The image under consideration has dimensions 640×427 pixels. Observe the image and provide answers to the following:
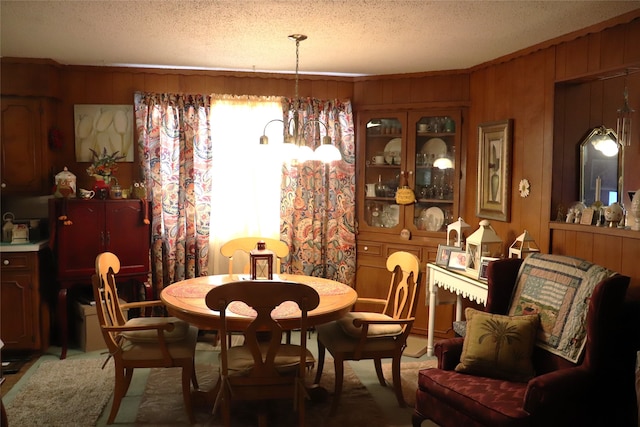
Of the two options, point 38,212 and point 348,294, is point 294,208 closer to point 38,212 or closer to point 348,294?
point 348,294

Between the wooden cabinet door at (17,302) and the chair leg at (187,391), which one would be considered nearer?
the chair leg at (187,391)

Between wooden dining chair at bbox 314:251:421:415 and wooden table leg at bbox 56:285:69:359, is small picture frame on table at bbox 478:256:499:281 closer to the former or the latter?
wooden dining chair at bbox 314:251:421:415

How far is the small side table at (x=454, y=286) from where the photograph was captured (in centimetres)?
389

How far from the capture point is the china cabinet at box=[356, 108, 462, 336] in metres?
4.98

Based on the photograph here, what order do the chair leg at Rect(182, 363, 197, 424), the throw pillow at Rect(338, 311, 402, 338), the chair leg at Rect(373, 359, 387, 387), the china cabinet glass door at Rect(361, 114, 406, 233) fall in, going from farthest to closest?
the china cabinet glass door at Rect(361, 114, 406, 233), the chair leg at Rect(373, 359, 387, 387), the throw pillow at Rect(338, 311, 402, 338), the chair leg at Rect(182, 363, 197, 424)

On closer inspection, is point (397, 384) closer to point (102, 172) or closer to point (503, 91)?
point (503, 91)

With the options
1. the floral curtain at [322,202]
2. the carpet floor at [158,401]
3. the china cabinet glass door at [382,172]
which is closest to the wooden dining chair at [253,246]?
the floral curtain at [322,202]

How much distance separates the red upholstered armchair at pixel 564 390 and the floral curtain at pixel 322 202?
2.38 m

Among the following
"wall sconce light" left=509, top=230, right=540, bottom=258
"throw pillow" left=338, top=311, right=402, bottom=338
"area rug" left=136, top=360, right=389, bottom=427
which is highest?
"wall sconce light" left=509, top=230, right=540, bottom=258

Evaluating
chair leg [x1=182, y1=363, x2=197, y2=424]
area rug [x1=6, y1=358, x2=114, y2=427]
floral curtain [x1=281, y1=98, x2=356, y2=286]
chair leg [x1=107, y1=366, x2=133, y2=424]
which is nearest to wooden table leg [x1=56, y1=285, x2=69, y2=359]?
area rug [x1=6, y1=358, x2=114, y2=427]

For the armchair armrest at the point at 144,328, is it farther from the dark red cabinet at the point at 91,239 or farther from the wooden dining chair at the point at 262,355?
the dark red cabinet at the point at 91,239

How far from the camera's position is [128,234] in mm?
4672

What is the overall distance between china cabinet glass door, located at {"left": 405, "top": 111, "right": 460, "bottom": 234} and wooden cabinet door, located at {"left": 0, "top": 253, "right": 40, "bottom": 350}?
10.3 ft

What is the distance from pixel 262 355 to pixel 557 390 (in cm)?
149
